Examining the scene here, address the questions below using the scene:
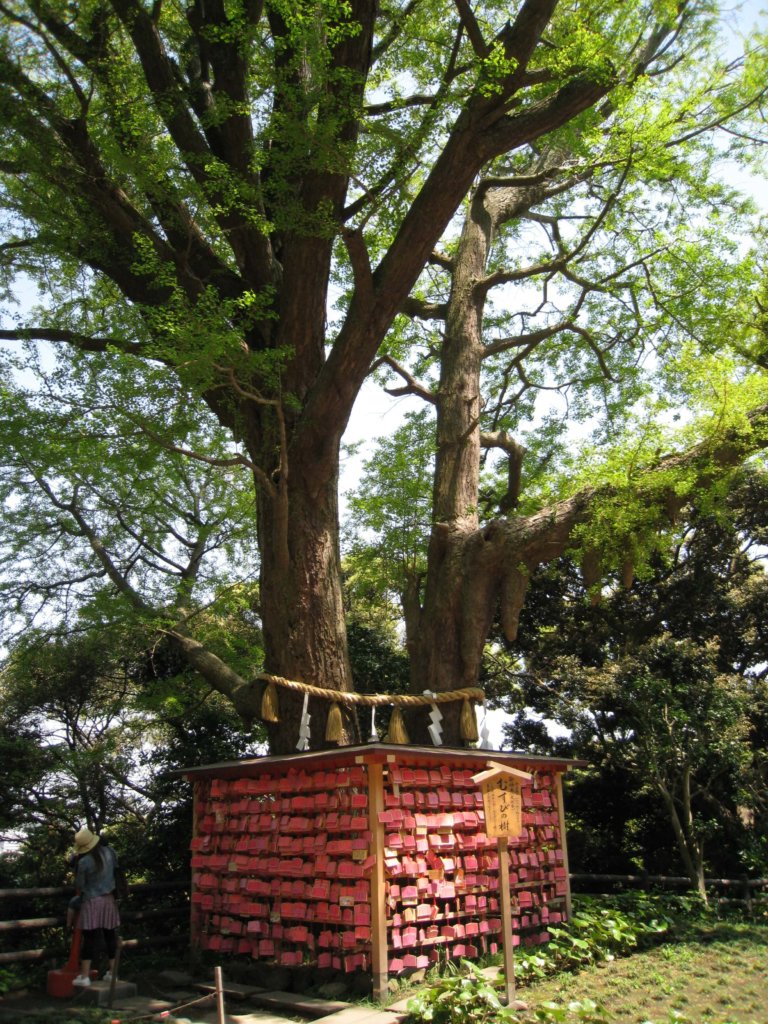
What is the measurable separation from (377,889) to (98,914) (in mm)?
2328

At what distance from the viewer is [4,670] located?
9.65m

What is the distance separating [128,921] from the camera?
745 cm

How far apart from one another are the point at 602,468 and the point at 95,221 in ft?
17.6

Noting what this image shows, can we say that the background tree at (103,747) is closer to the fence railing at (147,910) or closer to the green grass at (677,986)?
the fence railing at (147,910)

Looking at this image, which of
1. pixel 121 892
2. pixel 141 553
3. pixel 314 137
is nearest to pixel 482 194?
pixel 314 137

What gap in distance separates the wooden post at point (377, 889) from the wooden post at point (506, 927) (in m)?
0.80

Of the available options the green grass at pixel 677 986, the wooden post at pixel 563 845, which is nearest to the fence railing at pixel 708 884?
the wooden post at pixel 563 845

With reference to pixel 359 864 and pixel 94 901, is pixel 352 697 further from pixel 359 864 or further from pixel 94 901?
pixel 94 901

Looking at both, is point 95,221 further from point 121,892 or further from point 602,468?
point 121,892

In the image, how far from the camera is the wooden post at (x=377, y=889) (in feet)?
17.2

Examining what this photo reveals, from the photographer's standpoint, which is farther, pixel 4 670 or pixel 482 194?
pixel 482 194

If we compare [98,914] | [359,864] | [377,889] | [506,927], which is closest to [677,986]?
[506,927]

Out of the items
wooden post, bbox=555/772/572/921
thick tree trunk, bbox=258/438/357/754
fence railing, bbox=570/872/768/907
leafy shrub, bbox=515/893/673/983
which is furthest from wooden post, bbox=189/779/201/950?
fence railing, bbox=570/872/768/907

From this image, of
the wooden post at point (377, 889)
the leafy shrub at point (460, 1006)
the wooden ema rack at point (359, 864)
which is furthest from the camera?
the wooden ema rack at point (359, 864)
